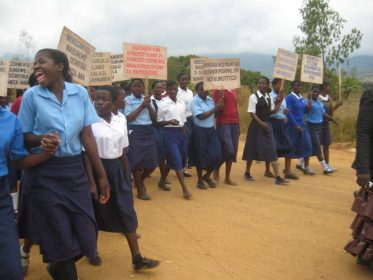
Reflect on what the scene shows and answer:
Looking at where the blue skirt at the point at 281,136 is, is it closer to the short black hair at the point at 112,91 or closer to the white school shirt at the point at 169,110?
the white school shirt at the point at 169,110

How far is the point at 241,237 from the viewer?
519 centimetres

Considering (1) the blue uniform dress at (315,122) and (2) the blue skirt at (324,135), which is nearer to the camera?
(1) the blue uniform dress at (315,122)

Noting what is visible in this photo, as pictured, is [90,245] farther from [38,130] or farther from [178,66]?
[178,66]

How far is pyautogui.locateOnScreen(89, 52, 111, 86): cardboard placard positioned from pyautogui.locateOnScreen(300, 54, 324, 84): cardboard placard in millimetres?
4349

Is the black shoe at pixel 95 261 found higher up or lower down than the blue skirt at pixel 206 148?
lower down

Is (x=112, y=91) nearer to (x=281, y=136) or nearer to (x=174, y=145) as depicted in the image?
(x=174, y=145)

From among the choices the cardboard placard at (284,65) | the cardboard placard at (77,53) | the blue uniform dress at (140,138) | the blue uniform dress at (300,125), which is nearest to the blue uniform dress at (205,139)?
the blue uniform dress at (140,138)

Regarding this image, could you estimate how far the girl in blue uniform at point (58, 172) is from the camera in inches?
126

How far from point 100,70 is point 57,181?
14.3 feet

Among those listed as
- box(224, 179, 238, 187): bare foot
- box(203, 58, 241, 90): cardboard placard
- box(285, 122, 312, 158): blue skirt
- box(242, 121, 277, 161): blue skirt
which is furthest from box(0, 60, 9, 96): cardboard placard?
box(285, 122, 312, 158): blue skirt

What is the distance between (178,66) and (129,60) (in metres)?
26.4

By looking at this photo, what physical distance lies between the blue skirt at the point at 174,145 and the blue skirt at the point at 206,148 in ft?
1.05

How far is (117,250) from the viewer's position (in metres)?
4.84

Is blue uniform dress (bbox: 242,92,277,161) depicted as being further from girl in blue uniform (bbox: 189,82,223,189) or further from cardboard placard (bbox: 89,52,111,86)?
cardboard placard (bbox: 89,52,111,86)
